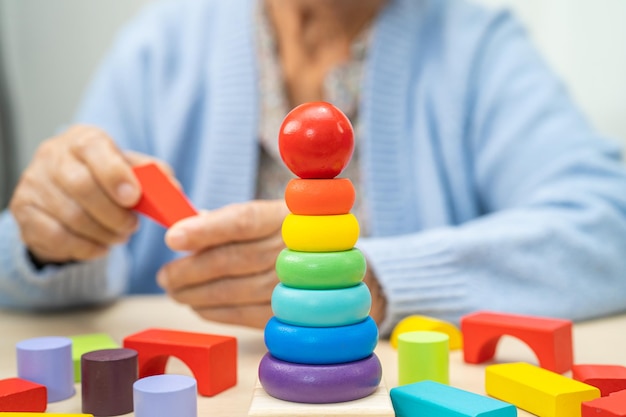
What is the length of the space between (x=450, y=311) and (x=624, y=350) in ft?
0.58

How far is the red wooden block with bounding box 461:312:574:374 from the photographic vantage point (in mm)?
571

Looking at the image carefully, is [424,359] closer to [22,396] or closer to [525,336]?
[525,336]

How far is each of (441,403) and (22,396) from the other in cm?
29

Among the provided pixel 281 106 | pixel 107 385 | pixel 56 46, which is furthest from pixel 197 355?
pixel 56 46

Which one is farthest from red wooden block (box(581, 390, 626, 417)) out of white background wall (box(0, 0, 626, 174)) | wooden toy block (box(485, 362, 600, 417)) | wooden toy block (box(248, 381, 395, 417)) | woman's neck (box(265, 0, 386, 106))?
white background wall (box(0, 0, 626, 174))

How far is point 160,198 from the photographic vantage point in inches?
28.0

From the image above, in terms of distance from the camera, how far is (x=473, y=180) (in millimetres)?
1158

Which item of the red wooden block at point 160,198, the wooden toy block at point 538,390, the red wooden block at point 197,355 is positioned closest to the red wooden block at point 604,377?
the wooden toy block at point 538,390

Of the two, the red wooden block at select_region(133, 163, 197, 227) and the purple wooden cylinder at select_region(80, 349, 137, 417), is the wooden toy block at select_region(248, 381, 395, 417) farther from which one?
the red wooden block at select_region(133, 163, 197, 227)

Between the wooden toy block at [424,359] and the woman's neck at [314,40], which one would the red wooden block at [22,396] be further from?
the woman's neck at [314,40]

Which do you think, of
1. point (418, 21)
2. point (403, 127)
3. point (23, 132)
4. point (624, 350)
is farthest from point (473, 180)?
point (23, 132)

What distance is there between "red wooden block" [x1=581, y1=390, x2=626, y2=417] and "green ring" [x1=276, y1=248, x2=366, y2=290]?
0.16 metres

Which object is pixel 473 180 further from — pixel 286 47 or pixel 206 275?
pixel 206 275

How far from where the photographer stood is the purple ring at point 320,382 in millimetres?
420
